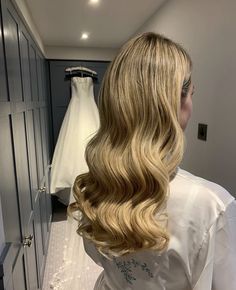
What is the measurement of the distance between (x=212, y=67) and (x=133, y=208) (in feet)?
4.14

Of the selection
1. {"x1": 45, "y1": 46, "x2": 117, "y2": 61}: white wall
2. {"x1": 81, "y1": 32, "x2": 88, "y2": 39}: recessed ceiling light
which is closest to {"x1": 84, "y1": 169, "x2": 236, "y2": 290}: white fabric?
{"x1": 81, "y1": 32, "x2": 88, "y2": 39}: recessed ceiling light

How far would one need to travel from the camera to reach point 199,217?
1.90ft

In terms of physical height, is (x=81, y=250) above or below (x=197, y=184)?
below

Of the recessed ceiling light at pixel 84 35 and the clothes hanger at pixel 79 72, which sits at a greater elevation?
the recessed ceiling light at pixel 84 35

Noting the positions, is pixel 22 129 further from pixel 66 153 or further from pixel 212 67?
pixel 66 153

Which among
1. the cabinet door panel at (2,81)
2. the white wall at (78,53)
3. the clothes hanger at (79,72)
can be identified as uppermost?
the white wall at (78,53)

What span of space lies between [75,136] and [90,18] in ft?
4.29

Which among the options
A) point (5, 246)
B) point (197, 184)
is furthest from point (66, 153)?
point (197, 184)

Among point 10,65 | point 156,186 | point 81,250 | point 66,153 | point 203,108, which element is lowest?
point 81,250

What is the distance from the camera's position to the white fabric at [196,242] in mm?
579

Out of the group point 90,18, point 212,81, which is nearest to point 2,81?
point 212,81

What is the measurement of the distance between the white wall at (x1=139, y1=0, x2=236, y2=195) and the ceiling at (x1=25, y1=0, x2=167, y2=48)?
426 millimetres

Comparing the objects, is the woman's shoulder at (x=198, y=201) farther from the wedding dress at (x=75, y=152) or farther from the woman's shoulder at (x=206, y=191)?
the wedding dress at (x=75, y=152)

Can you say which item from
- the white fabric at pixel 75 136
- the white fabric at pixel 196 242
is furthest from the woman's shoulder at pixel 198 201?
the white fabric at pixel 75 136
